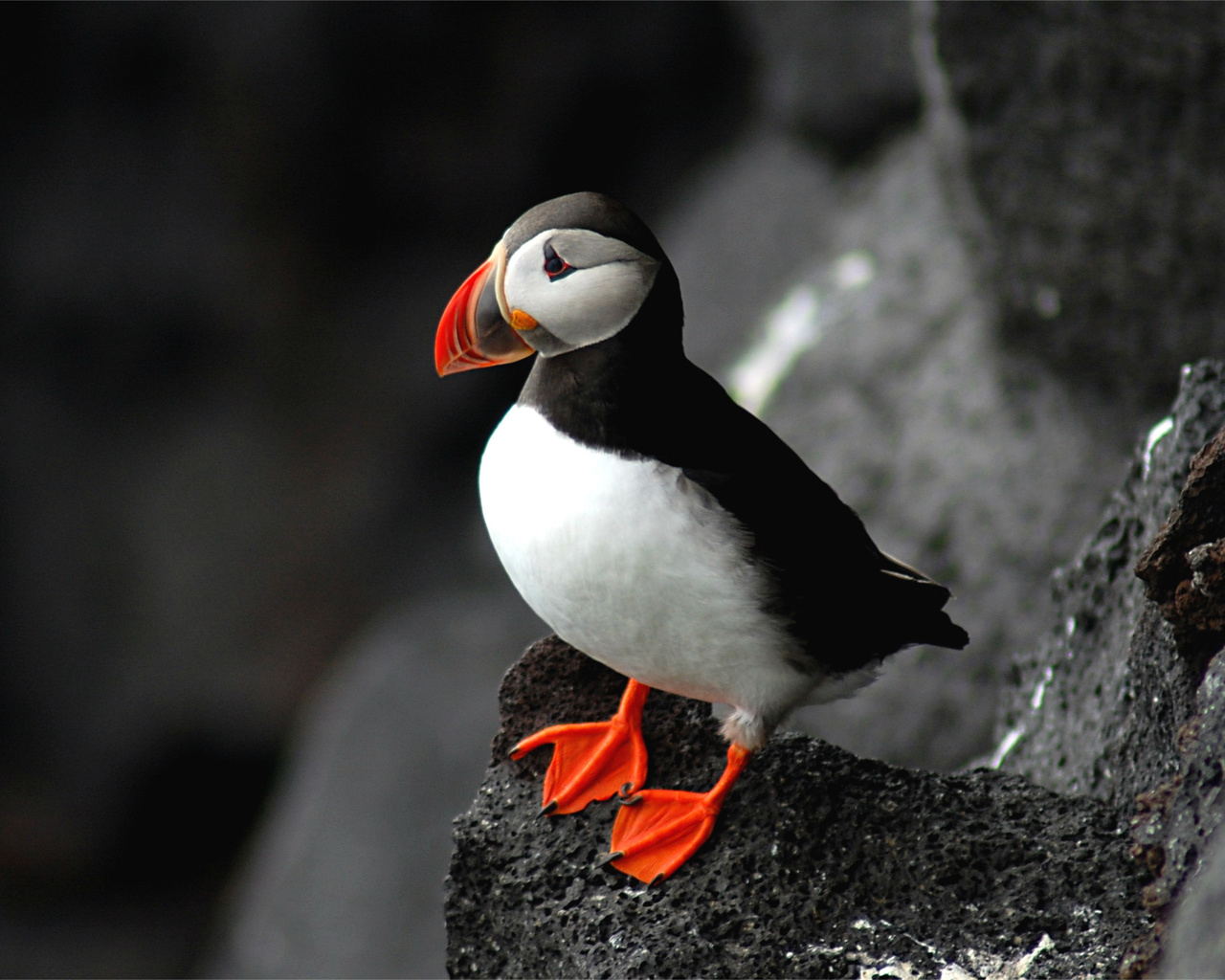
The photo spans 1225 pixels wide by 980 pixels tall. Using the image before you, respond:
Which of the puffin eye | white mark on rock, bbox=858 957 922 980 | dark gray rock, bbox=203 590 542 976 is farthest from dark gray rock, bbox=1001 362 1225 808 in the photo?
dark gray rock, bbox=203 590 542 976

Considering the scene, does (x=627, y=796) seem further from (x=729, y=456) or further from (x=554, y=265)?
(x=554, y=265)

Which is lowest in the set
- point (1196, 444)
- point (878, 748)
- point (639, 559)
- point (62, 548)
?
point (62, 548)

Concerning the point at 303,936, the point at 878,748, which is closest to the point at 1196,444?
the point at 878,748

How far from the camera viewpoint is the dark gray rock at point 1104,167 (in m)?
3.64

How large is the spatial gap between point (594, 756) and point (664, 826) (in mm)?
209

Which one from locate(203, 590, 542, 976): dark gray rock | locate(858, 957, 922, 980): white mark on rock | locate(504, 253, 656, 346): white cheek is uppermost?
locate(504, 253, 656, 346): white cheek

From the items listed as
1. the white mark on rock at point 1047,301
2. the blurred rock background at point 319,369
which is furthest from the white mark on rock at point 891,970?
the blurred rock background at point 319,369

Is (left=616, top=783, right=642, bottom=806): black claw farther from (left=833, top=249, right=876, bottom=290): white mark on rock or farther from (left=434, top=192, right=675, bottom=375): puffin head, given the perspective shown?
(left=833, top=249, right=876, bottom=290): white mark on rock

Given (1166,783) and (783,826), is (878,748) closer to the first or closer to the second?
(783,826)

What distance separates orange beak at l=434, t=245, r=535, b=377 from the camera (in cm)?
205

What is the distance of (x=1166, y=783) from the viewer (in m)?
1.85

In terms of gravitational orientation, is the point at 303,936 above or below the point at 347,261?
below

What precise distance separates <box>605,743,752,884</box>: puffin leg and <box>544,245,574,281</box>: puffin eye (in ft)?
2.85

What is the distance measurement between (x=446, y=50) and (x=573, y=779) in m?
5.11
